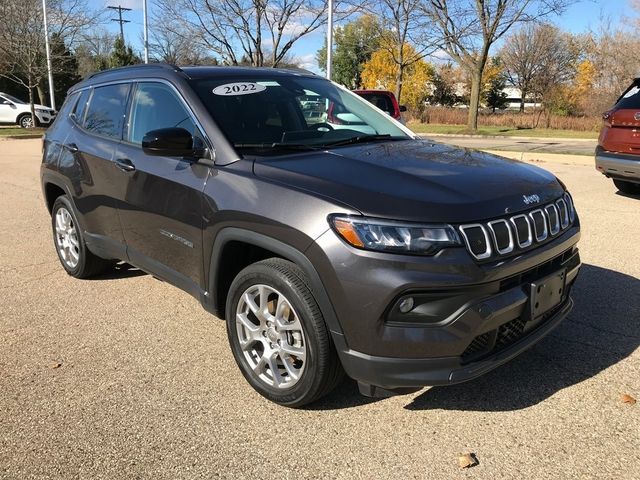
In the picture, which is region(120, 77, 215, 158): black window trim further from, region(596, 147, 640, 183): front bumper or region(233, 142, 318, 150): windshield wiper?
region(596, 147, 640, 183): front bumper

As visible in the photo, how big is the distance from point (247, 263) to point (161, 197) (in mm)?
748

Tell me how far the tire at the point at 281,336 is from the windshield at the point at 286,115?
0.80 meters

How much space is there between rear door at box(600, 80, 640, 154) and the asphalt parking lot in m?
3.98

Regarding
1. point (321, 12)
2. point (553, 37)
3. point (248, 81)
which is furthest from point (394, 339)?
point (553, 37)

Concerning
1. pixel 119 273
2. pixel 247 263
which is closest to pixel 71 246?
pixel 119 273

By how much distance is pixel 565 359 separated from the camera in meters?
3.43

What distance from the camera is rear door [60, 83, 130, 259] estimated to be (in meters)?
4.09

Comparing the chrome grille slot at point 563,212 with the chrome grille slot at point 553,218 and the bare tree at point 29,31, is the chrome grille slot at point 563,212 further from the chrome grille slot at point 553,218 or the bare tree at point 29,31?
the bare tree at point 29,31

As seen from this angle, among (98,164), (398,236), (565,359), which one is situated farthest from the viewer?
(98,164)

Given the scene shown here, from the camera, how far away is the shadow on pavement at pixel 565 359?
3021 millimetres

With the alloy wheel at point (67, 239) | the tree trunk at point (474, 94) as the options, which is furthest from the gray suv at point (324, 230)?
the tree trunk at point (474, 94)

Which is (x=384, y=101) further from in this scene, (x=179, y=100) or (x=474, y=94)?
(x=474, y=94)

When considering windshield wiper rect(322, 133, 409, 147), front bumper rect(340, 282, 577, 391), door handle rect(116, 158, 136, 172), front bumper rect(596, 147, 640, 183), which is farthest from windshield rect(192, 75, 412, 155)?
front bumper rect(596, 147, 640, 183)

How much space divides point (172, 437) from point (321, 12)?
65.4 feet
